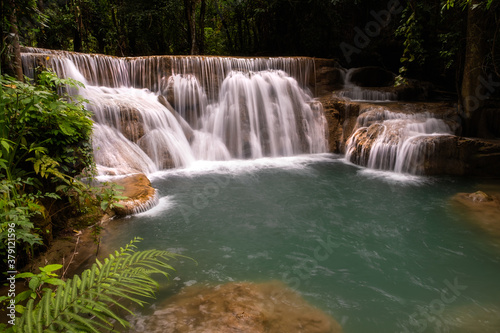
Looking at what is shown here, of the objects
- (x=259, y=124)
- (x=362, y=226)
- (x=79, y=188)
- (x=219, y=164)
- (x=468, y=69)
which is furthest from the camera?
(x=259, y=124)

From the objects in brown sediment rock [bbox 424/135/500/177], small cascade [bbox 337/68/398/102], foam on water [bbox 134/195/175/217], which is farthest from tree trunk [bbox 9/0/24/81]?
small cascade [bbox 337/68/398/102]

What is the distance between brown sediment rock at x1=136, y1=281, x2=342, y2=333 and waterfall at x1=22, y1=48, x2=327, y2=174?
527cm

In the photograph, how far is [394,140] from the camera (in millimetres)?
8438

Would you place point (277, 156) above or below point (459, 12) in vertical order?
below

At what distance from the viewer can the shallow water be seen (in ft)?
11.1

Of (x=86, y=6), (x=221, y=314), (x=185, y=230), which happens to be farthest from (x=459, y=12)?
(x=86, y=6)

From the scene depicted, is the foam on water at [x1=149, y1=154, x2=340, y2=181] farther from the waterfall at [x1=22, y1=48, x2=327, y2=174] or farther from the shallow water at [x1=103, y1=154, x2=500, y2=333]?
the shallow water at [x1=103, y1=154, x2=500, y2=333]

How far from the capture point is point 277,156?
1082 cm

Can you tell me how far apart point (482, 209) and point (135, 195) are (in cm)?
656

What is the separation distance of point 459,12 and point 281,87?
21.3ft

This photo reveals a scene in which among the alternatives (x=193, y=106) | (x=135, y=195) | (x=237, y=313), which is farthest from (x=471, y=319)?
(x=193, y=106)

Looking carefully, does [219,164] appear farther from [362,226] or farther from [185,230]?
[362,226]

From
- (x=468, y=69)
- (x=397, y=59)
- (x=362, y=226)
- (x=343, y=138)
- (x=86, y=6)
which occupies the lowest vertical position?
(x=362, y=226)

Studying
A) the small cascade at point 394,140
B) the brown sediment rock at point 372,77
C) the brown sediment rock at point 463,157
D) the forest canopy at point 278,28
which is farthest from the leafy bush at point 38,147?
the brown sediment rock at point 372,77
